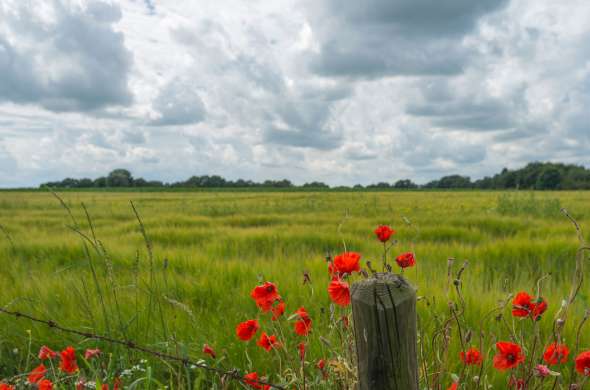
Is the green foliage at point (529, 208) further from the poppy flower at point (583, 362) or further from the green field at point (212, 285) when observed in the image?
the poppy flower at point (583, 362)

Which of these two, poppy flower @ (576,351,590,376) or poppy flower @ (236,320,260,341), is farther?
poppy flower @ (236,320,260,341)

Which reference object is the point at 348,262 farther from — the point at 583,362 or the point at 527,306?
the point at 583,362

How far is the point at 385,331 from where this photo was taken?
43.4 inches

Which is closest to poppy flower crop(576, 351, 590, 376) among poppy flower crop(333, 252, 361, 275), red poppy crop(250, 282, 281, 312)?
poppy flower crop(333, 252, 361, 275)

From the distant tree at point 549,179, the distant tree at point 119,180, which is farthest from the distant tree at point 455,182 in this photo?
the distant tree at point 119,180

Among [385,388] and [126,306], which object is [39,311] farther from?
[385,388]

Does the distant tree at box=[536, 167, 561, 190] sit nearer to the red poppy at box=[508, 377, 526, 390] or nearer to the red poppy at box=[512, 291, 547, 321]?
the red poppy at box=[508, 377, 526, 390]

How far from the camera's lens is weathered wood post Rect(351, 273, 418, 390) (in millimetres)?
1086

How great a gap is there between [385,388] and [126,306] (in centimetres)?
256

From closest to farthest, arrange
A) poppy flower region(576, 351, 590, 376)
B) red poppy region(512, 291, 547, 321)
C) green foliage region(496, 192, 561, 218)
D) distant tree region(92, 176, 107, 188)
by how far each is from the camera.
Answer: poppy flower region(576, 351, 590, 376)
red poppy region(512, 291, 547, 321)
green foliage region(496, 192, 561, 218)
distant tree region(92, 176, 107, 188)

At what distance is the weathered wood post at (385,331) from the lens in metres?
1.09

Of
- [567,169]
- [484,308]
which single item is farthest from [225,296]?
[567,169]

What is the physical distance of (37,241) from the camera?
6.54 meters

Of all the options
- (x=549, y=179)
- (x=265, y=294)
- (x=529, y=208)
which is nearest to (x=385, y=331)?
(x=265, y=294)
